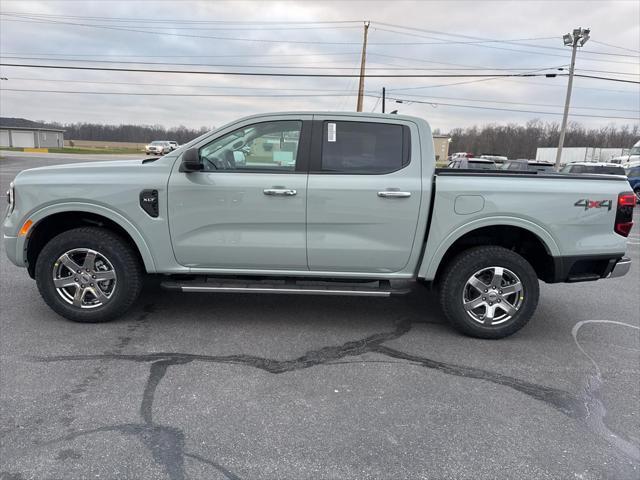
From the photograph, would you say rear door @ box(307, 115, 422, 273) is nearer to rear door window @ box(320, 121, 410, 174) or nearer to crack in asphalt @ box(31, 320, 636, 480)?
rear door window @ box(320, 121, 410, 174)

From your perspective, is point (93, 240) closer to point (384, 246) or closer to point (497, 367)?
point (384, 246)

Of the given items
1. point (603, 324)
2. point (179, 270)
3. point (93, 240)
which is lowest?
point (603, 324)

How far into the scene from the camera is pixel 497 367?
3.80 metres

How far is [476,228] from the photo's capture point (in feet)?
13.8

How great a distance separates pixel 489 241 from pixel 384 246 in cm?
110

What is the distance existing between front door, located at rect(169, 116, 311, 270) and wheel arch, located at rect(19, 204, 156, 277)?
0.32m

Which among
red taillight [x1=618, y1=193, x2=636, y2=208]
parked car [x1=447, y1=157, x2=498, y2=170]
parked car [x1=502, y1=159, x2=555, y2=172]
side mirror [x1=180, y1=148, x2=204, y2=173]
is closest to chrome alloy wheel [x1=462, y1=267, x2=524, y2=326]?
red taillight [x1=618, y1=193, x2=636, y2=208]

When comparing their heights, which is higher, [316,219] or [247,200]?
[247,200]

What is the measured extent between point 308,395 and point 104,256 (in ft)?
7.64

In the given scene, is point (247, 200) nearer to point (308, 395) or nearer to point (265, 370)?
point (265, 370)

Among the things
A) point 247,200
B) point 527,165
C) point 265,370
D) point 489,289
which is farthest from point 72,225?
point 527,165

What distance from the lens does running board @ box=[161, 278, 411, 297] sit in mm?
4262

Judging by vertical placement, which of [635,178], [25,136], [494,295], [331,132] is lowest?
[494,295]

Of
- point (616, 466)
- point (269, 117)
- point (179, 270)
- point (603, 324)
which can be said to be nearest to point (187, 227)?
point (179, 270)
